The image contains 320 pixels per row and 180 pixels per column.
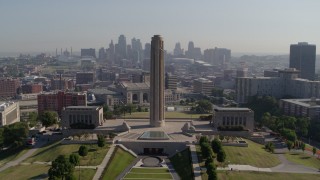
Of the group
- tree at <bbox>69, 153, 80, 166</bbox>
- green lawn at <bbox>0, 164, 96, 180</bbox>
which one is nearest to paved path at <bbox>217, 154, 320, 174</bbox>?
green lawn at <bbox>0, 164, 96, 180</bbox>

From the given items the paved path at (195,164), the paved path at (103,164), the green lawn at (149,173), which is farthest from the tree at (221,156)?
the paved path at (103,164)

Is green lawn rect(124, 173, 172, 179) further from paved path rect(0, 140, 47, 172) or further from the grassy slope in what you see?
the grassy slope

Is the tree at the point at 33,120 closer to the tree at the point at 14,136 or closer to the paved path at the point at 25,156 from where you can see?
the paved path at the point at 25,156

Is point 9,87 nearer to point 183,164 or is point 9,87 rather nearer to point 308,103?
point 308,103

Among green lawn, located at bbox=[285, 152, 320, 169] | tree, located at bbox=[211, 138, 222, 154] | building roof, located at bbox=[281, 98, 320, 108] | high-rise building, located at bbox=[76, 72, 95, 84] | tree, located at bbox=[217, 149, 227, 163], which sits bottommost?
green lawn, located at bbox=[285, 152, 320, 169]

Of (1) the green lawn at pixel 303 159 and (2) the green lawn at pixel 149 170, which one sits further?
(1) the green lawn at pixel 303 159

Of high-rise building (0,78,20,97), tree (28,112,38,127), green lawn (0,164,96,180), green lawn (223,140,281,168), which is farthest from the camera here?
high-rise building (0,78,20,97)
